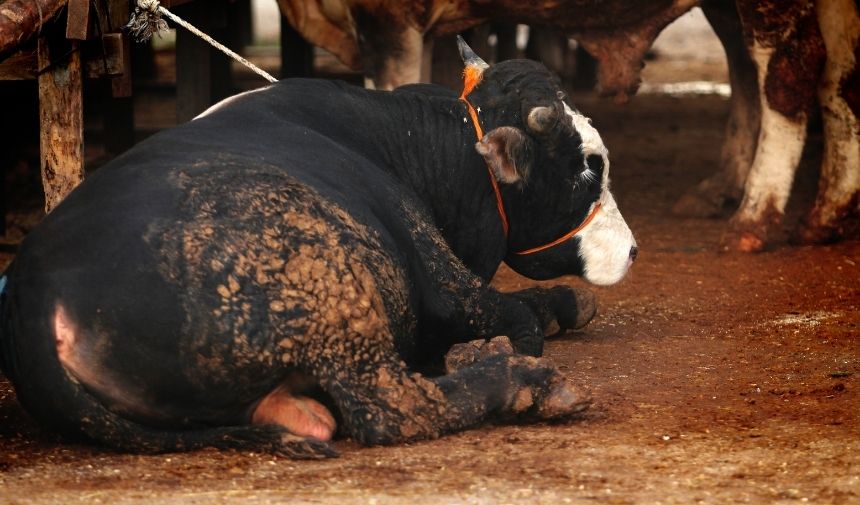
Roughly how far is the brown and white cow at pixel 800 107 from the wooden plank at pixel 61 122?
356cm

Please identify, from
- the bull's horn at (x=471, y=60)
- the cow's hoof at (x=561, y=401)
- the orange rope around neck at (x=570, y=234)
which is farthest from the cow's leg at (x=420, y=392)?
the bull's horn at (x=471, y=60)

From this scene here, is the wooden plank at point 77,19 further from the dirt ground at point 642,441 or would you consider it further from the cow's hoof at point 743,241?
the cow's hoof at point 743,241

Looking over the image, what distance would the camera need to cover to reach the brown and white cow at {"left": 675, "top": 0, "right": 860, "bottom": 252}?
698cm

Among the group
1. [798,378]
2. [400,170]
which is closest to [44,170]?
[400,170]

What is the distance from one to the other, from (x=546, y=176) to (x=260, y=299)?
4.60ft

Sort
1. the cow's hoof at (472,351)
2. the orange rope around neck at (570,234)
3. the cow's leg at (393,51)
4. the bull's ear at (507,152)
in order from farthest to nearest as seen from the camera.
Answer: the cow's leg at (393,51) → the orange rope around neck at (570,234) → the bull's ear at (507,152) → the cow's hoof at (472,351)

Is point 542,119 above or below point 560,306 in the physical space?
above

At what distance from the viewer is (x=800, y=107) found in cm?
705

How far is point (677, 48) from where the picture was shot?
18828 mm

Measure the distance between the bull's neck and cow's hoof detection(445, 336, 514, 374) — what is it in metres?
0.51

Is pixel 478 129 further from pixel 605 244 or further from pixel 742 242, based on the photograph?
pixel 742 242

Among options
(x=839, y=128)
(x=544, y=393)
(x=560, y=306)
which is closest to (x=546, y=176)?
(x=560, y=306)

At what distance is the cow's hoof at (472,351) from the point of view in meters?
4.26

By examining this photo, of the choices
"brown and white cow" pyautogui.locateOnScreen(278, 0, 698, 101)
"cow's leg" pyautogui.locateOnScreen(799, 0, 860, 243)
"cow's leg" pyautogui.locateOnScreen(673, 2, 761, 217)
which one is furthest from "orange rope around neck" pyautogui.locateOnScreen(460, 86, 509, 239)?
"cow's leg" pyautogui.locateOnScreen(673, 2, 761, 217)
